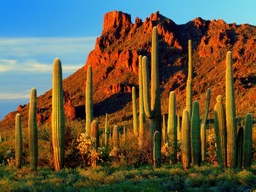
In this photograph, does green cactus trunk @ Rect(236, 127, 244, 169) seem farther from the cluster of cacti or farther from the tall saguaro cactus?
the tall saguaro cactus

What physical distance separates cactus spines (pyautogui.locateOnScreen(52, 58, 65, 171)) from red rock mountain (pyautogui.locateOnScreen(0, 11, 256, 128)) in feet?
122

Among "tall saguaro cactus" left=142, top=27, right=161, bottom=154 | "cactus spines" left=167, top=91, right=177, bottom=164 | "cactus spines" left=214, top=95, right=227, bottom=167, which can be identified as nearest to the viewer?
"cactus spines" left=214, top=95, right=227, bottom=167

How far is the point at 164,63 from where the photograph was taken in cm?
8325

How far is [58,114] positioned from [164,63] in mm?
65077

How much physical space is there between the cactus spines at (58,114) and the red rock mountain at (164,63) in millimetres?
37168

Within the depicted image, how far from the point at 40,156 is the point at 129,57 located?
6240 centimetres

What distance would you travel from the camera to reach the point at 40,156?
22.5 m

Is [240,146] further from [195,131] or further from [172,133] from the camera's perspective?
[172,133]

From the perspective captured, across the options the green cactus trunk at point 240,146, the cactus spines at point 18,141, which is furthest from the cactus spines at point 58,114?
the green cactus trunk at point 240,146

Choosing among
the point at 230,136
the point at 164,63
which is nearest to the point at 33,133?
the point at 230,136

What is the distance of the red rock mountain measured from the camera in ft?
222

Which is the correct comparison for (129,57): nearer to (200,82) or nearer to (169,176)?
(200,82)

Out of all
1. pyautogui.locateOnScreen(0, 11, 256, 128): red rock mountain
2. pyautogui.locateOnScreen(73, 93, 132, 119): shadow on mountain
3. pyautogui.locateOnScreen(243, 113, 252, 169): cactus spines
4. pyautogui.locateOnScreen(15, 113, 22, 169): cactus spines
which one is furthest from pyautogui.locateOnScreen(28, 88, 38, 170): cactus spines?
pyautogui.locateOnScreen(73, 93, 132, 119): shadow on mountain

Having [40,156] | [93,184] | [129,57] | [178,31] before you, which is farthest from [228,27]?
[93,184]
